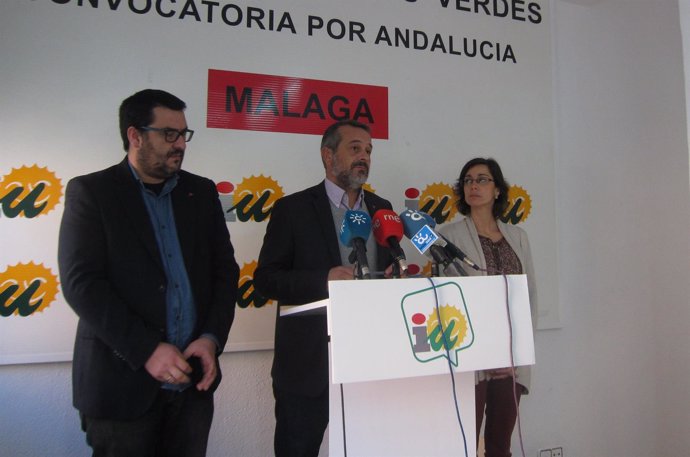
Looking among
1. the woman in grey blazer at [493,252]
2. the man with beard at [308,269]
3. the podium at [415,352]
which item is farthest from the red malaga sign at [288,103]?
the podium at [415,352]

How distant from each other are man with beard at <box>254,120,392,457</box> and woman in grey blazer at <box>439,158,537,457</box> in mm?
476

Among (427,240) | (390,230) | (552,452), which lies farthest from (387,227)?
(552,452)

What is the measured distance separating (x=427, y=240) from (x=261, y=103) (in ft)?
4.70

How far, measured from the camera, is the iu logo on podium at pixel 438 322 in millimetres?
1093

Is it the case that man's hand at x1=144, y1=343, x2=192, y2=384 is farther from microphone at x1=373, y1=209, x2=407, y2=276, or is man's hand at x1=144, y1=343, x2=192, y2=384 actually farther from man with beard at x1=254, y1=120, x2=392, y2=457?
microphone at x1=373, y1=209, x2=407, y2=276

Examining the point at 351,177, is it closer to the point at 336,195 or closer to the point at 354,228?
the point at 336,195

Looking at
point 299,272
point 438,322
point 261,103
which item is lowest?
point 438,322

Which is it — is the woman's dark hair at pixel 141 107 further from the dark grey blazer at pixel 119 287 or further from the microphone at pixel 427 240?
the microphone at pixel 427 240

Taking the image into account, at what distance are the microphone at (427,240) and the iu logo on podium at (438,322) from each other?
9cm

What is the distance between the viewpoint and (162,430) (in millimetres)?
1490

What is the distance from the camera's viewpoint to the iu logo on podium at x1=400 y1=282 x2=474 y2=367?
3.59 feet

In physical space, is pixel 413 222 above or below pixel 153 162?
below

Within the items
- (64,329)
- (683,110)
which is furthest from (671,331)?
(64,329)

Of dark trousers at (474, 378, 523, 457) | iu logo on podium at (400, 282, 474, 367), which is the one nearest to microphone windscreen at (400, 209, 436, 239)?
iu logo on podium at (400, 282, 474, 367)
